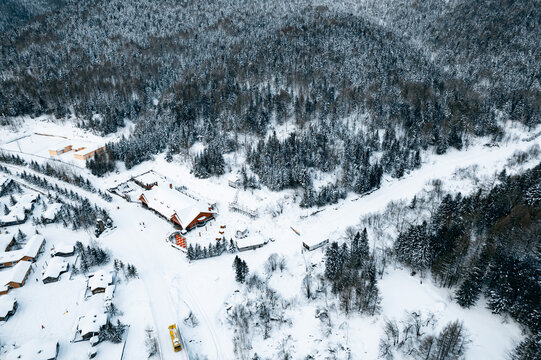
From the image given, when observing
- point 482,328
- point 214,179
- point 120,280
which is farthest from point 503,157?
point 120,280

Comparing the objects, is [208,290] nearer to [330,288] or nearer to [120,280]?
[120,280]

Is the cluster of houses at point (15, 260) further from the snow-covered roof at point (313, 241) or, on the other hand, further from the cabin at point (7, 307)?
the snow-covered roof at point (313, 241)

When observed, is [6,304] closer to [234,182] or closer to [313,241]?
[234,182]

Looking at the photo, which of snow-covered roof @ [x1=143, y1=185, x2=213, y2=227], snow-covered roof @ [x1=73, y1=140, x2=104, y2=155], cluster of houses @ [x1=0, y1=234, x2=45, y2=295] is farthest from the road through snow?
snow-covered roof @ [x1=73, y1=140, x2=104, y2=155]

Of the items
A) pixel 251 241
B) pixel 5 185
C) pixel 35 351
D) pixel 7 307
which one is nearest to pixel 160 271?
pixel 251 241

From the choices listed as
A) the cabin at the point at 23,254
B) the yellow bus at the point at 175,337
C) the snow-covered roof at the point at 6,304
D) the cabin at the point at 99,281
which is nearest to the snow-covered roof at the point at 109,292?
the cabin at the point at 99,281

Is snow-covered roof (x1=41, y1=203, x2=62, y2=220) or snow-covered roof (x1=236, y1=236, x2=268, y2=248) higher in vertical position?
snow-covered roof (x1=236, y1=236, x2=268, y2=248)

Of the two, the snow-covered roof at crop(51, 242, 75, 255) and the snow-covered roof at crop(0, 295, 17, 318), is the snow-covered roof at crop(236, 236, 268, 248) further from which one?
the snow-covered roof at crop(0, 295, 17, 318)
